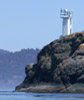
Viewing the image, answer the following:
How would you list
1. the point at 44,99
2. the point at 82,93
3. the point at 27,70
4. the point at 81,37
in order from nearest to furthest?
1. the point at 44,99
2. the point at 82,93
3. the point at 81,37
4. the point at 27,70

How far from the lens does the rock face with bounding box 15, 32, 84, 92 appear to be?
140000mm

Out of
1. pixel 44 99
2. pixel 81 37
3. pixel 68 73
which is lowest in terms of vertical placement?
pixel 44 99

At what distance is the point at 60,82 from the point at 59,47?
44.9 feet

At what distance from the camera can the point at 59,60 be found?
152 meters

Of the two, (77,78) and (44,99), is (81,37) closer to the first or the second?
(77,78)

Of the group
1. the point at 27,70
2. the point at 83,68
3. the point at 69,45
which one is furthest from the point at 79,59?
the point at 27,70

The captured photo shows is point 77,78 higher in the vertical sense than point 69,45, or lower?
lower

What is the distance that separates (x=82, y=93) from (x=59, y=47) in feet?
66.7

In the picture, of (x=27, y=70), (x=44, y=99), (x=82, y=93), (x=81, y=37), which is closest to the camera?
(x=44, y=99)

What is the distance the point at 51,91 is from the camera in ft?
470

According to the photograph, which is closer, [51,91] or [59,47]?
[51,91]

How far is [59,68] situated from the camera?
145 metres

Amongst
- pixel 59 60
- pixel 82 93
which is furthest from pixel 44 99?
pixel 59 60

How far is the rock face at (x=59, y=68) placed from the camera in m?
140
